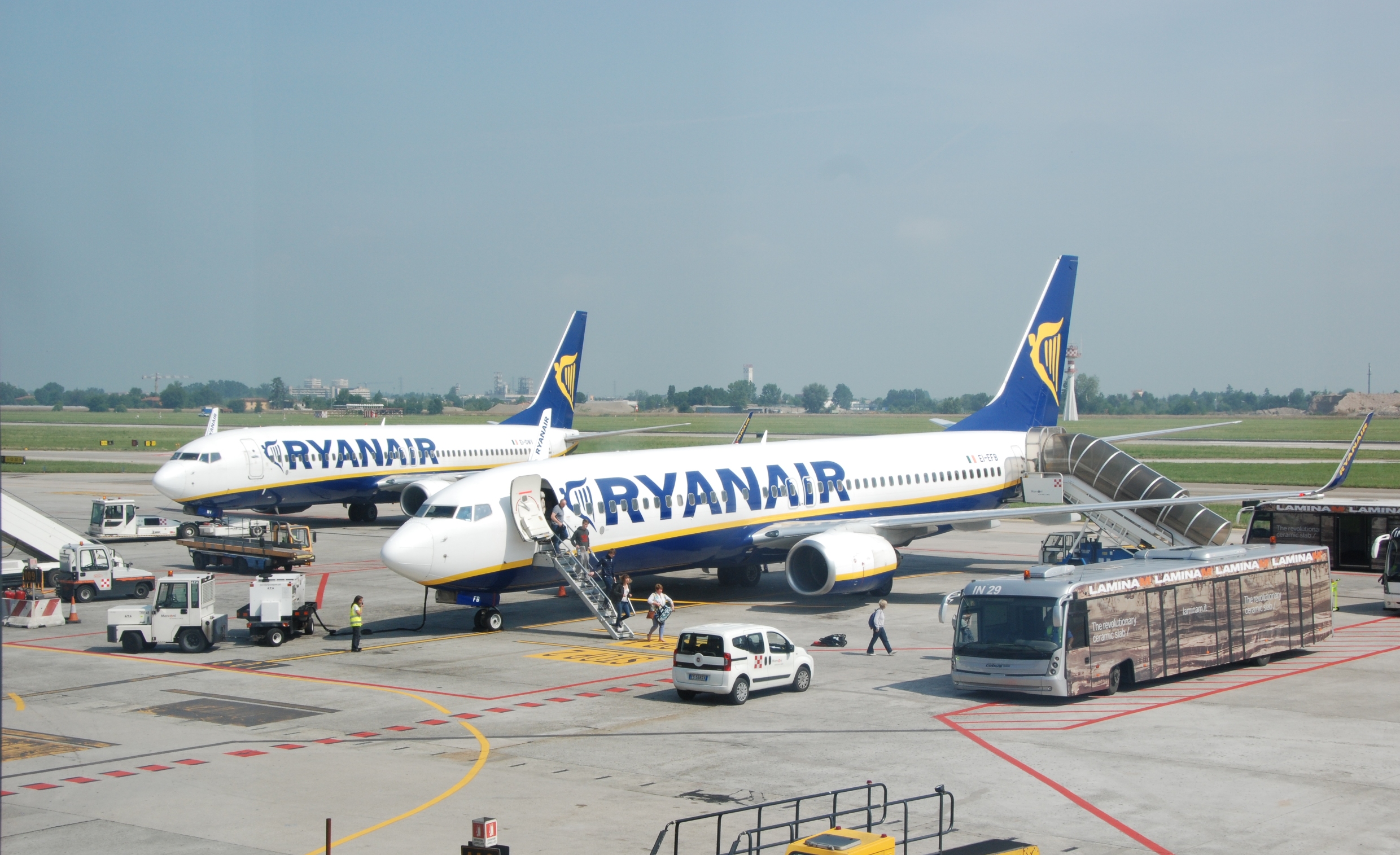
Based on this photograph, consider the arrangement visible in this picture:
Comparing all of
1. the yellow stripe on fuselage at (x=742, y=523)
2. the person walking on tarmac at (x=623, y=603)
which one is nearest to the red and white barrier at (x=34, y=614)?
the yellow stripe on fuselage at (x=742, y=523)

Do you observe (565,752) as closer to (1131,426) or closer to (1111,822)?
(1111,822)

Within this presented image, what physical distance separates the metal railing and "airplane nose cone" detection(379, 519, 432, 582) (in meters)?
17.5

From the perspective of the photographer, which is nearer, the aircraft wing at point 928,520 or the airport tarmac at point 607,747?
the airport tarmac at point 607,747

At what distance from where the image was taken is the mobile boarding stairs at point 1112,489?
162 feet

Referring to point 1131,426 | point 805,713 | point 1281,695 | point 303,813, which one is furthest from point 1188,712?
point 1131,426

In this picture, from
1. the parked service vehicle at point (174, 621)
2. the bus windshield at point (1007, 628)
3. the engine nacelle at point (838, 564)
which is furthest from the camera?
the engine nacelle at point (838, 564)

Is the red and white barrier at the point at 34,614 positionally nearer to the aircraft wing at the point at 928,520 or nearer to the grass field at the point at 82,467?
the aircraft wing at the point at 928,520

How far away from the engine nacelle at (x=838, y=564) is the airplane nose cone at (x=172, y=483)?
32.8m

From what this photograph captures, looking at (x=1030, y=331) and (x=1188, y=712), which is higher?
(x=1030, y=331)

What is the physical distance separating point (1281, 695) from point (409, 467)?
1946 inches

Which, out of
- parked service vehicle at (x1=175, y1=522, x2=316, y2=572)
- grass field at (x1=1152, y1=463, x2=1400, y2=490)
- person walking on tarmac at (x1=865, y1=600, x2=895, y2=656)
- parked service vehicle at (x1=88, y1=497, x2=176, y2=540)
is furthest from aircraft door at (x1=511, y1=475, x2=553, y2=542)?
grass field at (x1=1152, y1=463, x2=1400, y2=490)

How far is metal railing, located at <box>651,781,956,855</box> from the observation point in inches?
671

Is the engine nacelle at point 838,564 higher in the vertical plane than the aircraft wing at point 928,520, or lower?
lower

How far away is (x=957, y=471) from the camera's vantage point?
169ft
